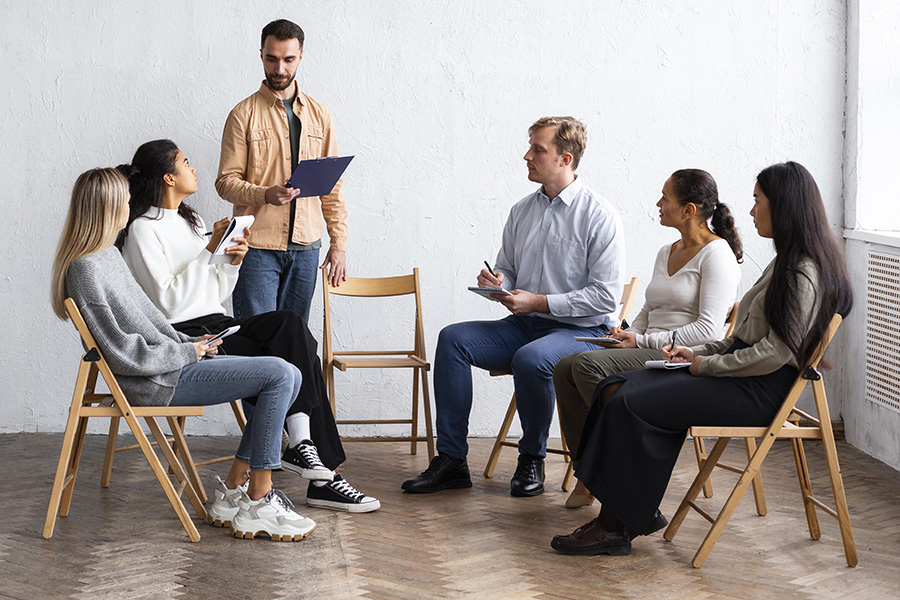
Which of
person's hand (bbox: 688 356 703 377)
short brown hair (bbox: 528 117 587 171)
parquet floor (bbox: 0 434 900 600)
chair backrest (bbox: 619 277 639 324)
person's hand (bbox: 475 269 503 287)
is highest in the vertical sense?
short brown hair (bbox: 528 117 587 171)

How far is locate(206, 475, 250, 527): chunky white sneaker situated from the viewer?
3.30m

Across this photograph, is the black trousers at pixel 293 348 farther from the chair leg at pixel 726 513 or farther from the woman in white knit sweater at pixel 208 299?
the chair leg at pixel 726 513

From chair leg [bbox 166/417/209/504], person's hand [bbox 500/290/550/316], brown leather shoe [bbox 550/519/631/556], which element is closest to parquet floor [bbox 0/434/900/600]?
brown leather shoe [bbox 550/519/631/556]

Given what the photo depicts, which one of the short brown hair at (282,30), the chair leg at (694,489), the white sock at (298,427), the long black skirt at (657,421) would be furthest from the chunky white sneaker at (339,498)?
the short brown hair at (282,30)

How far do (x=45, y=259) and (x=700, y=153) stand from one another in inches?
137

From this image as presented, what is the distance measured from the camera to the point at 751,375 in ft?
9.74

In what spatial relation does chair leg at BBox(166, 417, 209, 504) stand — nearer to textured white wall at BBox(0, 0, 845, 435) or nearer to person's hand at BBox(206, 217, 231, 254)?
person's hand at BBox(206, 217, 231, 254)

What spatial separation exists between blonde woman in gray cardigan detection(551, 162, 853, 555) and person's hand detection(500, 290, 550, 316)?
0.86 meters

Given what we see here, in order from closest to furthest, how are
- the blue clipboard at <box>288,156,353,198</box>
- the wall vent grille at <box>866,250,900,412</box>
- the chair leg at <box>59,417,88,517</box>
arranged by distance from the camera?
the chair leg at <box>59,417,88,517</box> < the blue clipboard at <box>288,156,353,198</box> < the wall vent grille at <box>866,250,900,412</box>

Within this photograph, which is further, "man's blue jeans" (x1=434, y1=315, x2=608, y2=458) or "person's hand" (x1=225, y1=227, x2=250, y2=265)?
"man's blue jeans" (x1=434, y1=315, x2=608, y2=458)

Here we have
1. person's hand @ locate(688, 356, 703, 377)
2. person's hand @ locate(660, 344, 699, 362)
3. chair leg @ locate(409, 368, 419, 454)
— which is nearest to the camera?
person's hand @ locate(688, 356, 703, 377)

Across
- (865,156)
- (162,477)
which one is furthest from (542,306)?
(865,156)

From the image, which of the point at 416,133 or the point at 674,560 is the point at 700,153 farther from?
the point at 674,560

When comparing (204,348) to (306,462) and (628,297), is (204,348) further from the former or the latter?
(628,297)
